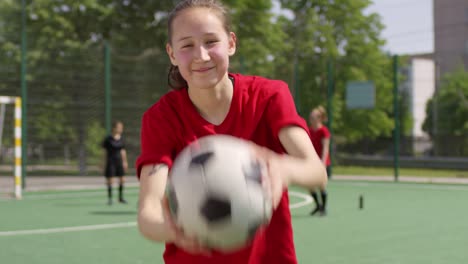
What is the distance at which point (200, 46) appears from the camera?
7.24 ft

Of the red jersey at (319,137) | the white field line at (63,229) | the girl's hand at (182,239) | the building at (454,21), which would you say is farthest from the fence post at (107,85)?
the building at (454,21)

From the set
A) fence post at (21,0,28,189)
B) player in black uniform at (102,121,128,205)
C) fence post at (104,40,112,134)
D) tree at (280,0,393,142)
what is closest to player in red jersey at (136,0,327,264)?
player in black uniform at (102,121,128,205)

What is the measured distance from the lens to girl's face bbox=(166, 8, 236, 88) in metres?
2.20

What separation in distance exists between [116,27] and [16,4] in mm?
6217

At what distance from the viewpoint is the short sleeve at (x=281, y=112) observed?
227 cm

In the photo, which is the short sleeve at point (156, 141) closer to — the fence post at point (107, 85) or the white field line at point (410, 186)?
the fence post at point (107, 85)

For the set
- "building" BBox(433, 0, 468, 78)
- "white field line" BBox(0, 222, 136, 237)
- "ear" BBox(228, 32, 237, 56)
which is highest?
"building" BBox(433, 0, 468, 78)

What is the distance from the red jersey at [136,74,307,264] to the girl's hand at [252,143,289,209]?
1.08 feet

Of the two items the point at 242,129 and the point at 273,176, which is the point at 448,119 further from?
the point at 273,176

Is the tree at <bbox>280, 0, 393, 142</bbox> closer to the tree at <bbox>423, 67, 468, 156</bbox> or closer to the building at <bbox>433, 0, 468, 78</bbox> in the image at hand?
the tree at <bbox>423, 67, 468, 156</bbox>

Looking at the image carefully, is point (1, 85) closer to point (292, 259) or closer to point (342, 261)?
point (342, 261)

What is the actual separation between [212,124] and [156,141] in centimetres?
23

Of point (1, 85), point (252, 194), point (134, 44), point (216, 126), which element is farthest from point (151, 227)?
point (134, 44)

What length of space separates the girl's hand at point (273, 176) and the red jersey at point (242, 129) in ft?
1.08
